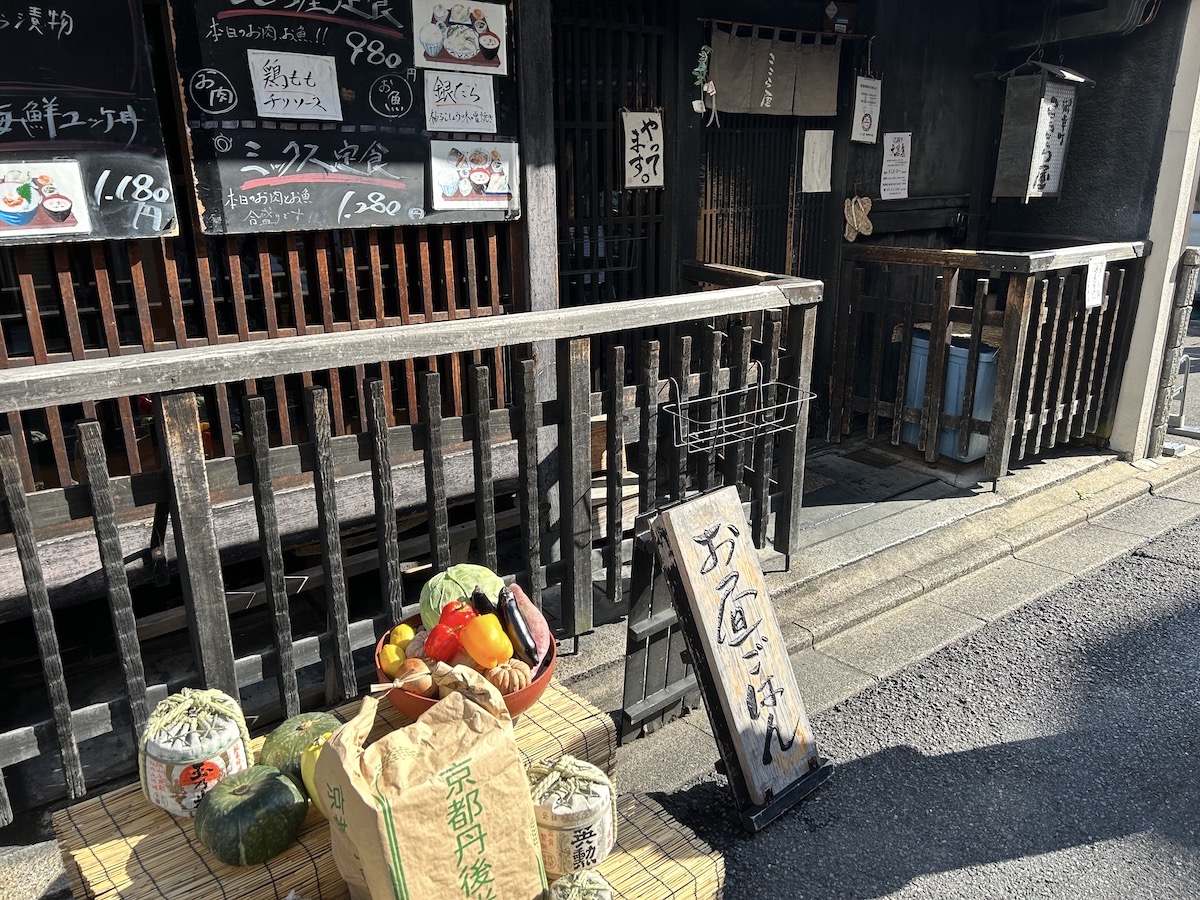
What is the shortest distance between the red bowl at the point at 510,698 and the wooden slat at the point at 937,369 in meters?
5.20

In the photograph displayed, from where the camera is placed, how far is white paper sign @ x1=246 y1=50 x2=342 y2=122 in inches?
167

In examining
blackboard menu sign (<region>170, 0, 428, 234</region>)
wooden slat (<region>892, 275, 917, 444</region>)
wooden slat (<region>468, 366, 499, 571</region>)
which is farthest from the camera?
wooden slat (<region>892, 275, 917, 444</region>)

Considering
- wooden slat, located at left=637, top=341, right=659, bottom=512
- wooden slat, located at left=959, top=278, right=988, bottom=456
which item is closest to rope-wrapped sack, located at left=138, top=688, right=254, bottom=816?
wooden slat, located at left=637, top=341, right=659, bottom=512

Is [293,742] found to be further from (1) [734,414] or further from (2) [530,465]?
(1) [734,414]

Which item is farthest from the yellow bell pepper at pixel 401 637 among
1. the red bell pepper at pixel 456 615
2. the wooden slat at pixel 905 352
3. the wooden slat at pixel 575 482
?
the wooden slat at pixel 905 352

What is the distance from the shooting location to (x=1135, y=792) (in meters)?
4.04

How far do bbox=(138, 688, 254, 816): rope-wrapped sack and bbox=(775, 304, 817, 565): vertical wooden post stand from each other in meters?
3.55

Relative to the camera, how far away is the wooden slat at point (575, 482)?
4.17 metres

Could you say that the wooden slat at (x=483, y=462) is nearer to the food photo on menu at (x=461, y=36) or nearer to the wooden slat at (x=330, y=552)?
the wooden slat at (x=330, y=552)

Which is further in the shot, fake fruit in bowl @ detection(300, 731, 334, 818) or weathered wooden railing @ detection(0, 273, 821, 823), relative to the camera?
weathered wooden railing @ detection(0, 273, 821, 823)

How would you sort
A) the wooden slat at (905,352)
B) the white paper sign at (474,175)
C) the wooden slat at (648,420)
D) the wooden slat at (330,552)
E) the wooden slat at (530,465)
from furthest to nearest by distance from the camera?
the wooden slat at (905,352) < the white paper sign at (474,175) < the wooden slat at (648,420) < the wooden slat at (530,465) < the wooden slat at (330,552)

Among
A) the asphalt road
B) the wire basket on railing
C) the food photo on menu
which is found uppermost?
the food photo on menu

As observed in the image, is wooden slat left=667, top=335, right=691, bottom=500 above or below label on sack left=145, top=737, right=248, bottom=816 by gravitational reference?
above

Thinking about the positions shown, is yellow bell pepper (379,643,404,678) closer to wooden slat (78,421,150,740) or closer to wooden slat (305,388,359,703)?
wooden slat (305,388,359,703)
